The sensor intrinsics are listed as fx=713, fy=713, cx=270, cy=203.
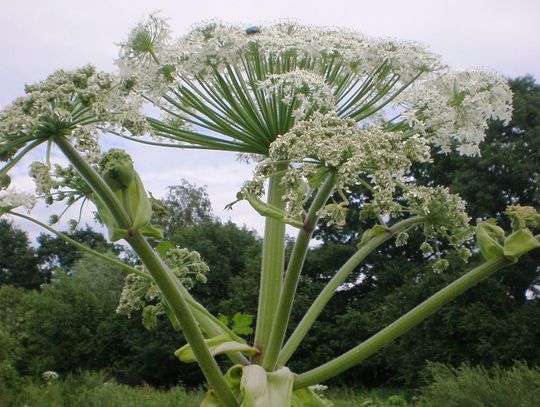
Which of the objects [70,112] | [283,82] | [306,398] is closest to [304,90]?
[283,82]

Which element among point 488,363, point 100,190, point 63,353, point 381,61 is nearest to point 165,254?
point 100,190

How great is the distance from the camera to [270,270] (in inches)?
107

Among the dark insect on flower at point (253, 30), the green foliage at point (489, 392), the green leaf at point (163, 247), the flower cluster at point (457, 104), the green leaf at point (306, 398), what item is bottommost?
the green foliage at point (489, 392)

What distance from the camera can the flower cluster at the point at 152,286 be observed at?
2680 mm

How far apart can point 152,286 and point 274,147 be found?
2.76 ft

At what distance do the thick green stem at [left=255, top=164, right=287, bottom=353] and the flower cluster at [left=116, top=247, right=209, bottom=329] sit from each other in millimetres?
243

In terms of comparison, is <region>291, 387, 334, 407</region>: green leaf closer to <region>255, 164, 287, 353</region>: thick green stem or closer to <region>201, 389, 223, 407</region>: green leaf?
<region>255, 164, 287, 353</region>: thick green stem

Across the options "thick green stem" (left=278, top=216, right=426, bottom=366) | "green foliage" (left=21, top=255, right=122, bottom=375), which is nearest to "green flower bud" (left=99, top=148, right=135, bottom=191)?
"thick green stem" (left=278, top=216, right=426, bottom=366)

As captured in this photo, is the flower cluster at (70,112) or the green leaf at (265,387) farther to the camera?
the green leaf at (265,387)

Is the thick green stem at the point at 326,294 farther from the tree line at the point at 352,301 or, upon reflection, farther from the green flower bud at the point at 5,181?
the tree line at the point at 352,301

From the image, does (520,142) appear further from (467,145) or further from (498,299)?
(467,145)

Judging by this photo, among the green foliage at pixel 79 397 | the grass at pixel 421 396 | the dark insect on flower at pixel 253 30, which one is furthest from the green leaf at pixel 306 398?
the green foliage at pixel 79 397

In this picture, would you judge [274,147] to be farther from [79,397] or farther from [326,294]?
[79,397]

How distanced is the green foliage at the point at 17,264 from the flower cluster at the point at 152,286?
72250mm
